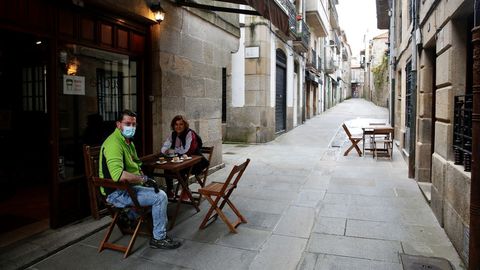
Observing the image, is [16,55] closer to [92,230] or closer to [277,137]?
[92,230]

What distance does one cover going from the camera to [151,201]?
3865 mm

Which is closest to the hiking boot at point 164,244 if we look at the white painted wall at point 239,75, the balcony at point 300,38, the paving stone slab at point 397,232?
the paving stone slab at point 397,232

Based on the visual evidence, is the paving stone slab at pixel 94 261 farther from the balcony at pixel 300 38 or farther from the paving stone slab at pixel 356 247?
the balcony at pixel 300 38

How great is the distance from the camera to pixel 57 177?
4391 mm

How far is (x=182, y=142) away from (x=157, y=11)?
6.66ft

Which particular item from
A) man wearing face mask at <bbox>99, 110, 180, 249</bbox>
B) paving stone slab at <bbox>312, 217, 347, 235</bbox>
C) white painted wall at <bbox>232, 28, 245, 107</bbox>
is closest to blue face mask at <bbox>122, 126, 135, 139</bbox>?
man wearing face mask at <bbox>99, 110, 180, 249</bbox>

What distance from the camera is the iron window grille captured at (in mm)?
3762

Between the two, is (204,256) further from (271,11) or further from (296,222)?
(271,11)

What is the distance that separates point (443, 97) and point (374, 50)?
45.2 metres

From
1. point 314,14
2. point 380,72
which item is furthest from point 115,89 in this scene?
point 380,72

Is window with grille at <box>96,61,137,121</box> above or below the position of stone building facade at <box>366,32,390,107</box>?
below

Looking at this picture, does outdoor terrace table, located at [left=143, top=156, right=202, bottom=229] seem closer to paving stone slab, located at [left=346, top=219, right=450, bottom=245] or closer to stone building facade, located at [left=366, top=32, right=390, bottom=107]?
paving stone slab, located at [left=346, top=219, right=450, bottom=245]

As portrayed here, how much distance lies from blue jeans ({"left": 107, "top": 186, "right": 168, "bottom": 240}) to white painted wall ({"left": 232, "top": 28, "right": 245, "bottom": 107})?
9536 millimetres

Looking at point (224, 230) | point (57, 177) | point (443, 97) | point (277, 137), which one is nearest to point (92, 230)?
point (57, 177)
